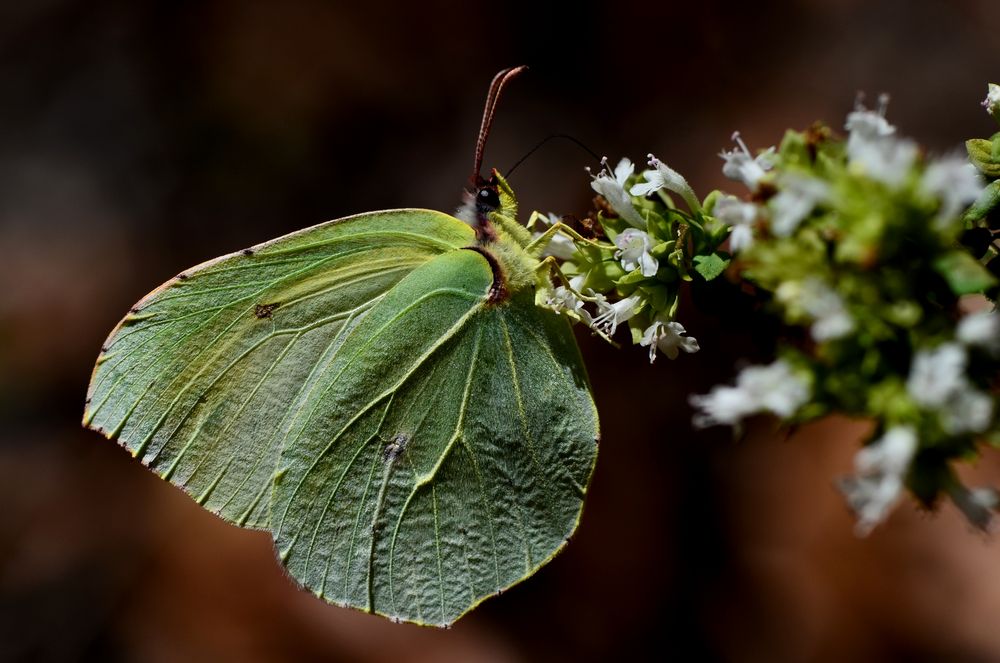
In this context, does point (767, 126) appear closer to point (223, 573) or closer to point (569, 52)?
point (569, 52)

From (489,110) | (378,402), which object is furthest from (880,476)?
(489,110)

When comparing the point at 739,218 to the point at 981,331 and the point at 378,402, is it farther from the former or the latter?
the point at 378,402

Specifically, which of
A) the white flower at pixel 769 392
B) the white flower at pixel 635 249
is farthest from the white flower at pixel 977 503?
the white flower at pixel 635 249

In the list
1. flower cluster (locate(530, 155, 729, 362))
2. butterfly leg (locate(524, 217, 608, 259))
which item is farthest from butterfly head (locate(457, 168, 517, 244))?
flower cluster (locate(530, 155, 729, 362))

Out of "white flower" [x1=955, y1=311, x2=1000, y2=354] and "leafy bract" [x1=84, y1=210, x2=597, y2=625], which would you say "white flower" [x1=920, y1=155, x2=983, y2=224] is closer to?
"white flower" [x1=955, y1=311, x2=1000, y2=354]

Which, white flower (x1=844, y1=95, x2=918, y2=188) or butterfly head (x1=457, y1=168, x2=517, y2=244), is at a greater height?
butterfly head (x1=457, y1=168, x2=517, y2=244)

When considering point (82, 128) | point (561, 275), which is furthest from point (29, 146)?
point (561, 275)

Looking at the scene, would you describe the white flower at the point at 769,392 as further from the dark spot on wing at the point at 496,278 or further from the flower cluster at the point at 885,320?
the dark spot on wing at the point at 496,278
